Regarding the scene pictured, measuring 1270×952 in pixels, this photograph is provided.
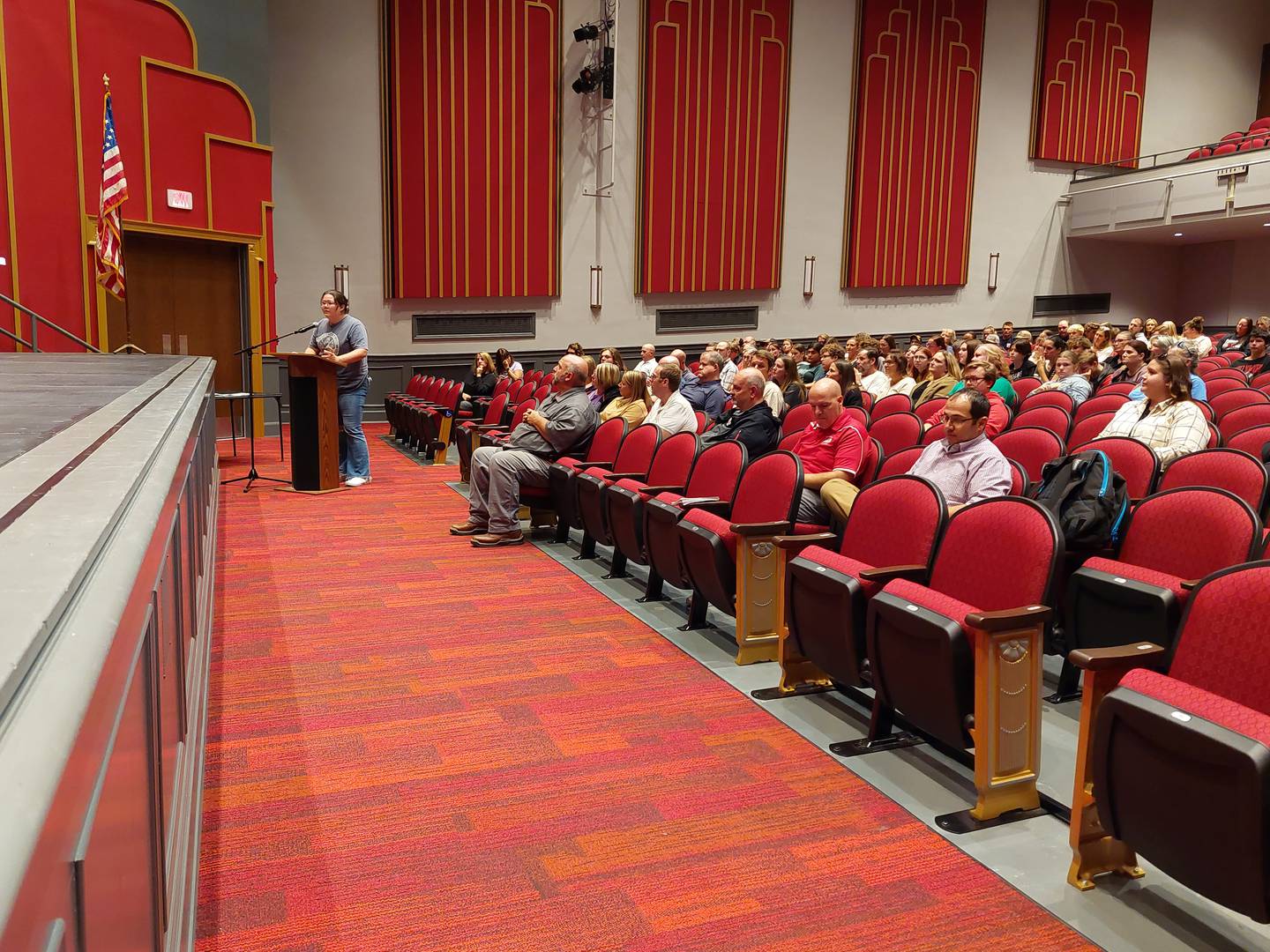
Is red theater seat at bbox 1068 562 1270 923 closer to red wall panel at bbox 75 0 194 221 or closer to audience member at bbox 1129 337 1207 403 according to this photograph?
audience member at bbox 1129 337 1207 403

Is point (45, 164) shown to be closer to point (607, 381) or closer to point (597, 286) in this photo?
point (607, 381)

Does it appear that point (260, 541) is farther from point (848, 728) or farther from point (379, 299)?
point (379, 299)

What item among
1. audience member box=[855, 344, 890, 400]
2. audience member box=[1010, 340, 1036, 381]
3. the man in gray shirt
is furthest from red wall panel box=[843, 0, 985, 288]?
the man in gray shirt

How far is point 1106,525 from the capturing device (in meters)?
2.86

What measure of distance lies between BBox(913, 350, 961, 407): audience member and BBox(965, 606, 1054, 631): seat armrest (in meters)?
3.79

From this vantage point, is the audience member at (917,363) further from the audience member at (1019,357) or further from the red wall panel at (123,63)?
the red wall panel at (123,63)

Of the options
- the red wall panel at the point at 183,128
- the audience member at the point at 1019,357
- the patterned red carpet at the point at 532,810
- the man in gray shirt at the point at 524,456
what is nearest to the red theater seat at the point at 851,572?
the patterned red carpet at the point at 532,810

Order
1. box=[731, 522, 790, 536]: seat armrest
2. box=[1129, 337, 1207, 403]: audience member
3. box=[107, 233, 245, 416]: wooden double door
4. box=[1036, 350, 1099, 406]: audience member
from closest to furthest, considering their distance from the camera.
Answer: box=[731, 522, 790, 536]: seat armrest < box=[1129, 337, 1207, 403]: audience member < box=[1036, 350, 1099, 406]: audience member < box=[107, 233, 245, 416]: wooden double door

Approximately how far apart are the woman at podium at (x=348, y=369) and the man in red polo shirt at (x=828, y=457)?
127 inches

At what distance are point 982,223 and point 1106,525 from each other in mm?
12593

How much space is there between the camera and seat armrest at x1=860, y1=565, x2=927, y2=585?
257 centimetres

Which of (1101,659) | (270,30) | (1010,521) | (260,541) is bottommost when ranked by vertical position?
(260,541)

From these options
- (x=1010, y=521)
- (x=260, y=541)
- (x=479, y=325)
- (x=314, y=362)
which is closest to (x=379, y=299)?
(x=479, y=325)

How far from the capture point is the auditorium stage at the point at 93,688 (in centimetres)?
45
